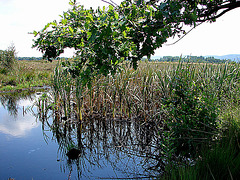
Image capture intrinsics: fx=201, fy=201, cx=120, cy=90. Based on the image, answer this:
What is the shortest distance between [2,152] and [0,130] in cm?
172

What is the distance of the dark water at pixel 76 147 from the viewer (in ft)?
11.6

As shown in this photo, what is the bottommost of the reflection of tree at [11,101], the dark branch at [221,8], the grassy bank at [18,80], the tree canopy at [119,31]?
the reflection of tree at [11,101]

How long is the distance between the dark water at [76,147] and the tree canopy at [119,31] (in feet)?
5.89

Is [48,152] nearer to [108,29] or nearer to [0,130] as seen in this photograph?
[0,130]

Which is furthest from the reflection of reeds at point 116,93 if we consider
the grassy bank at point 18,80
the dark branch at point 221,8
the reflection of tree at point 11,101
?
the grassy bank at point 18,80

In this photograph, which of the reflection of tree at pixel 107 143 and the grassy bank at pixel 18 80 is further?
the grassy bank at pixel 18 80

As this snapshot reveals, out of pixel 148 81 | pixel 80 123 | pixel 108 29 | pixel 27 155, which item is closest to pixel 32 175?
pixel 27 155

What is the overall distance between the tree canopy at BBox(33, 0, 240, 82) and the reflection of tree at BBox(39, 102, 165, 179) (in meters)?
1.66

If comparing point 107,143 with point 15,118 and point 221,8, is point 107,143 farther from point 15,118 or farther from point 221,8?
point 15,118

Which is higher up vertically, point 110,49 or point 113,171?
point 110,49

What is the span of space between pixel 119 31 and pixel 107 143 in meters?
3.15

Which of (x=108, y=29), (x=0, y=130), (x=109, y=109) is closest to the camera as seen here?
(x=108, y=29)

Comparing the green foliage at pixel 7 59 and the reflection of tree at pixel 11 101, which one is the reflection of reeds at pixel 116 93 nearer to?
the reflection of tree at pixel 11 101

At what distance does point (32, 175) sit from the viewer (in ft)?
11.5
